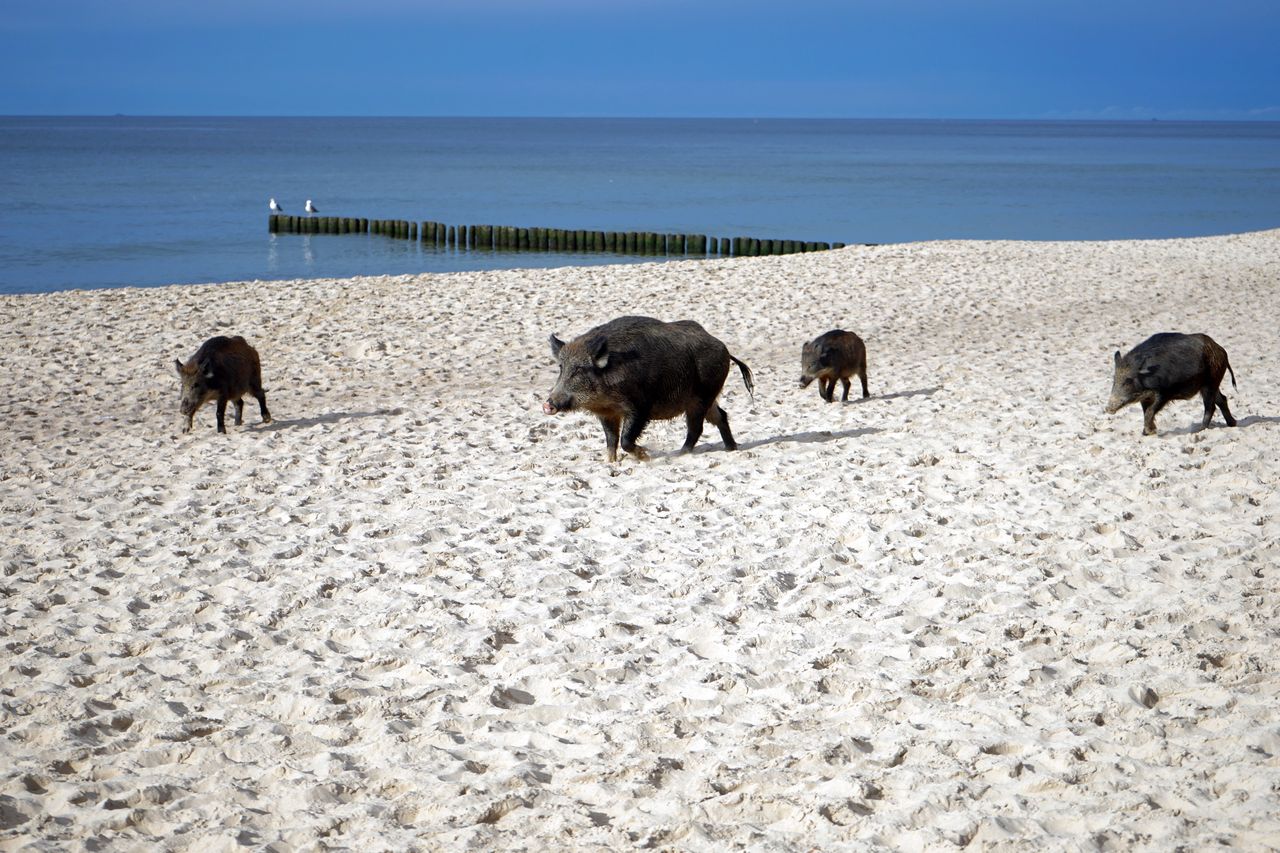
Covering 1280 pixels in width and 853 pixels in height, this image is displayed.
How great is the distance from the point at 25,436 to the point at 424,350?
5.31 metres

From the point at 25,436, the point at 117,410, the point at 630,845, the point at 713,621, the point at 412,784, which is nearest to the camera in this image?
the point at 630,845

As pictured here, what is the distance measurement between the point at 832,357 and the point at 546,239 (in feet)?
84.5

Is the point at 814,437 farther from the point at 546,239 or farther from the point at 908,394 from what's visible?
the point at 546,239

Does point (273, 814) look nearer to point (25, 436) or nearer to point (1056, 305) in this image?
point (25, 436)

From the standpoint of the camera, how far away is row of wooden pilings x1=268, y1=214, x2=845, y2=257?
33.8 m

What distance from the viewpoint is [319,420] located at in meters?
11.3

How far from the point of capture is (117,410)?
11977 millimetres

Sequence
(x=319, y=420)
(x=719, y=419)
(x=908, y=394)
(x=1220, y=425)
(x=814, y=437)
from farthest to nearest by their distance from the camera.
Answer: (x=908, y=394) → (x=319, y=420) → (x=814, y=437) → (x=1220, y=425) → (x=719, y=419)

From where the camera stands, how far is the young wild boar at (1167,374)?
9.20m

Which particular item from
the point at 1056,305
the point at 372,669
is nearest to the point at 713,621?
the point at 372,669

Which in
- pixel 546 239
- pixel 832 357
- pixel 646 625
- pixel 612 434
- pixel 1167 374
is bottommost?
pixel 646 625

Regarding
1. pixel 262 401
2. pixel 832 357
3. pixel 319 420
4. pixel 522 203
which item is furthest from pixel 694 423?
pixel 522 203

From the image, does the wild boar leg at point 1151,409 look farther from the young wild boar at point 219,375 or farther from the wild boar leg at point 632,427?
the young wild boar at point 219,375

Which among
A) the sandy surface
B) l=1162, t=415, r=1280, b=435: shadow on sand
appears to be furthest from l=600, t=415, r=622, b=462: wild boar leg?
l=1162, t=415, r=1280, b=435: shadow on sand
